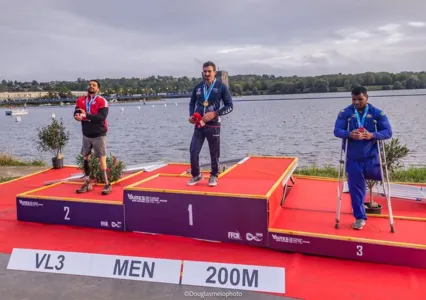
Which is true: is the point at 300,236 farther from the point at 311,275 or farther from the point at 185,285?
the point at 185,285

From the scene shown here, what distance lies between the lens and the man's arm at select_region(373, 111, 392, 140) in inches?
200

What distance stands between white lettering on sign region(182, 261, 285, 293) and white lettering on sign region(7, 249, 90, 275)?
51.8 inches

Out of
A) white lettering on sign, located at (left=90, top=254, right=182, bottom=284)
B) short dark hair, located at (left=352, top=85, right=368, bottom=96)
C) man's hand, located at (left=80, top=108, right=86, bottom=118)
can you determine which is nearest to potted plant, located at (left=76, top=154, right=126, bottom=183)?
man's hand, located at (left=80, top=108, right=86, bottom=118)

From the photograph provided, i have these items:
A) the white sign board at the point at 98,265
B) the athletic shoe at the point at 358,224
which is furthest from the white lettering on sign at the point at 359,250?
the white sign board at the point at 98,265

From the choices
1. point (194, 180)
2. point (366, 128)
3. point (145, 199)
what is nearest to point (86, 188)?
point (145, 199)

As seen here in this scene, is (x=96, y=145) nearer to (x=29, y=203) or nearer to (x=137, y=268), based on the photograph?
(x=29, y=203)

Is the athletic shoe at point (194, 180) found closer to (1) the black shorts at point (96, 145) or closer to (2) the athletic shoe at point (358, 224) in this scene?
(1) the black shorts at point (96, 145)

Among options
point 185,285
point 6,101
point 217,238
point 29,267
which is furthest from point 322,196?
point 6,101

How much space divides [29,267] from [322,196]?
16.3 ft

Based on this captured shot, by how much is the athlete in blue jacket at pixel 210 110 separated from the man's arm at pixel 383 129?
86.2 inches

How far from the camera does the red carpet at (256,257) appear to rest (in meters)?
4.17

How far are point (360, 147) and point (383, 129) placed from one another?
37 centimetres

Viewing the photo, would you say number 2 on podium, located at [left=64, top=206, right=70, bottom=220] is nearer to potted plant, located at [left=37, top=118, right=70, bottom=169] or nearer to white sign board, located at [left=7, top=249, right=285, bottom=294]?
white sign board, located at [left=7, top=249, right=285, bottom=294]

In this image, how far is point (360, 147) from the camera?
5.27 metres
